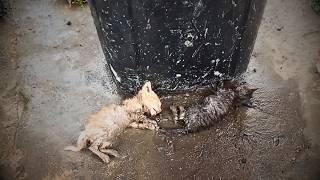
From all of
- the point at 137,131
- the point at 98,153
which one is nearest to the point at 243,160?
the point at 137,131

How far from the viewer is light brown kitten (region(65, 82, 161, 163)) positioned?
5.40 feet

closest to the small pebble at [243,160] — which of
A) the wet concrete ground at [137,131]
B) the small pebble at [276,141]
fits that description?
the wet concrete ground at [137,131]

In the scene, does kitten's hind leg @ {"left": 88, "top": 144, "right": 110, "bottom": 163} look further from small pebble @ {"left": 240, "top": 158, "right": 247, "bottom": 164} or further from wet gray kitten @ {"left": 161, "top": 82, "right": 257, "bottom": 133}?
small pebble @ {"left": 240, "top": 158, "right": 247, "bottom": 164}

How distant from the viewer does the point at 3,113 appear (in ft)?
5.83

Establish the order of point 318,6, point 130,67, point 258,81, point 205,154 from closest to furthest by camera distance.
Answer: point 205,154 → point 130,67 → point 258,81 → point 318,6

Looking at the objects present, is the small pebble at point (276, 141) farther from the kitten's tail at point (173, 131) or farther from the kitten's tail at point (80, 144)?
the kitten's tail at point (80, 144)

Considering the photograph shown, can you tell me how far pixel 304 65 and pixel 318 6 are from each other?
0.38 metres

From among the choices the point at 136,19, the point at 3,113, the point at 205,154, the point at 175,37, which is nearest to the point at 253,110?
the point at 205,154

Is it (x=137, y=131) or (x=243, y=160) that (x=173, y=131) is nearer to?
(x=137, y=131)

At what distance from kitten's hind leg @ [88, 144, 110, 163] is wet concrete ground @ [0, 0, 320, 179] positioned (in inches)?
0.8

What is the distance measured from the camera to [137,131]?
1717mm

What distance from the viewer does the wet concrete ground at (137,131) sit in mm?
1598

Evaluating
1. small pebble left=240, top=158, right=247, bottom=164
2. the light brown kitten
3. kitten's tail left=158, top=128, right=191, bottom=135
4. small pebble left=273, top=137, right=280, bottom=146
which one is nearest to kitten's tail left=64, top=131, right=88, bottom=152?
the light brown kitten

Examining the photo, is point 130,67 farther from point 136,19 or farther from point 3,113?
point 3,113
